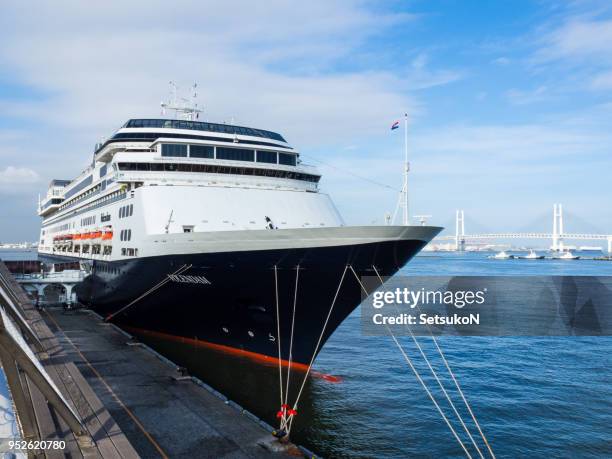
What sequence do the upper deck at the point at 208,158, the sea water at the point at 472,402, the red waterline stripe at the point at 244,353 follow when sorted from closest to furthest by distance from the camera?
the sea water at the point at 472,402 < the red waterline stripe at the point at 244,353 < the upper deck at the point at 208,158

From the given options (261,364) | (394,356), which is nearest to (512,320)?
(394,356)

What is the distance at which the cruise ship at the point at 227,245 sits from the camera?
1692 cm

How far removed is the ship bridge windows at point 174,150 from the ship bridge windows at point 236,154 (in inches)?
66.5

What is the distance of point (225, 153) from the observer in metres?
25.3

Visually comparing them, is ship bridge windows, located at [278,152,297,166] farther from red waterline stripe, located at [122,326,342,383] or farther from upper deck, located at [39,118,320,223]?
red waterline stripe, located at [122,326,342,383]

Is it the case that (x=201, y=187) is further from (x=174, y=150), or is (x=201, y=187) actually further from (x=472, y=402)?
(x=472, y=402)

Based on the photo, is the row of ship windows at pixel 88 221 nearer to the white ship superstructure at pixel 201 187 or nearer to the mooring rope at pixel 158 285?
the white ship superstructure at pixel 201 187

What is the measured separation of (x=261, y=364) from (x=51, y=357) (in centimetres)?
744

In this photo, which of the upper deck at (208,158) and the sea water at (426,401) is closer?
the sea water at (426,401)

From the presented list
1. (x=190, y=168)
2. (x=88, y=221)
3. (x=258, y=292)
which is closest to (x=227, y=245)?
(x=258, y=292)

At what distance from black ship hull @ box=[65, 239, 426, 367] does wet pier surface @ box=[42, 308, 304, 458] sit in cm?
219

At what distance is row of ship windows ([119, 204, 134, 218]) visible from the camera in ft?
80.8

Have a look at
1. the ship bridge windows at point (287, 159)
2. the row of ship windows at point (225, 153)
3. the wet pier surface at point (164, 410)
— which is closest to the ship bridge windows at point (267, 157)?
the row of ship windows at point (225, 153)

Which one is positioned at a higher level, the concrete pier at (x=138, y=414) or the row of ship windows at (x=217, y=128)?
the row of ship windows at (x=217, y=128)
